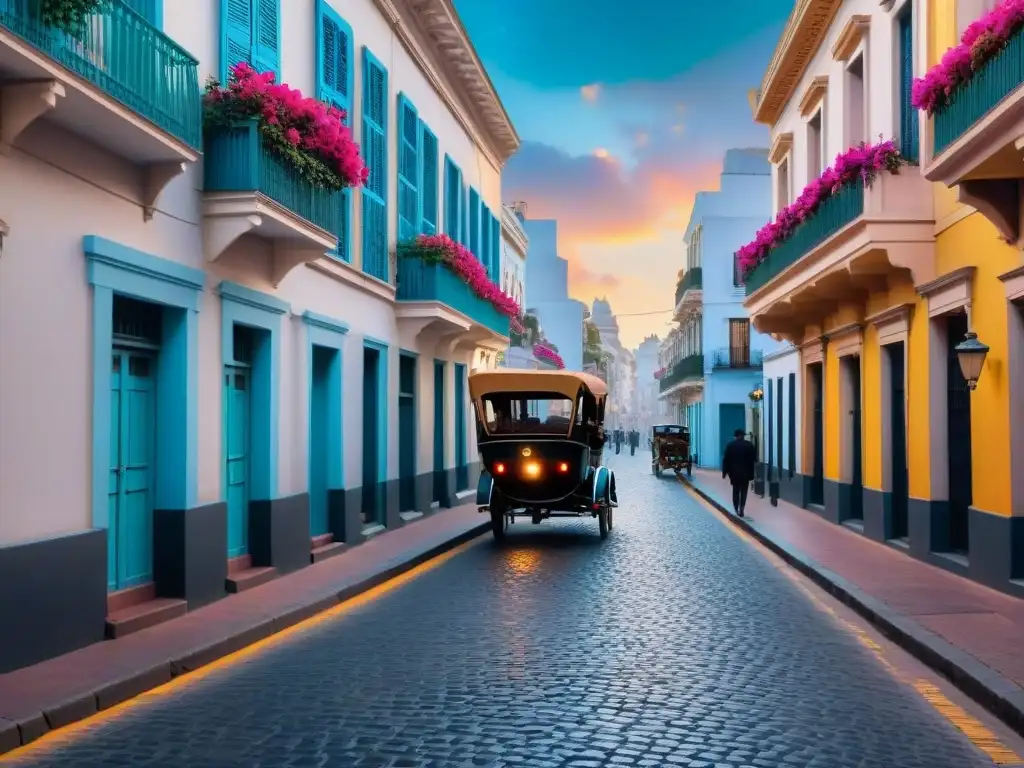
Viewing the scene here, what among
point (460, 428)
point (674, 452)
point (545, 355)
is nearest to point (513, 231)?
point (545, 355)

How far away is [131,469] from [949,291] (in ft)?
30.5

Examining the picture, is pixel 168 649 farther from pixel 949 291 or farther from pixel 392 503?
→ pixel 392 503

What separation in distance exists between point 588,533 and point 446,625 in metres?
9.59

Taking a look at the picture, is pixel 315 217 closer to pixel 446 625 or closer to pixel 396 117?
pixel 446 625

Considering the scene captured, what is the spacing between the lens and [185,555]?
10656 mm

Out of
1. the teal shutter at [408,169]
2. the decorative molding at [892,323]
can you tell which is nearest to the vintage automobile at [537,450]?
the teal shutter at [408,169]

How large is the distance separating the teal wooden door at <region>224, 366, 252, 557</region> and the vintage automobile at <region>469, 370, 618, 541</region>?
17.6ft

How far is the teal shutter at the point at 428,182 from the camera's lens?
21781 millimetres

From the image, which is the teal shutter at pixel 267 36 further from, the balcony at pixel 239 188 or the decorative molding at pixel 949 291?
the decorative molding at pixel 949 291

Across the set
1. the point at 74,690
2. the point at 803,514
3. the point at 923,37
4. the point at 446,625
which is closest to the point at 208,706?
the point at 74,690

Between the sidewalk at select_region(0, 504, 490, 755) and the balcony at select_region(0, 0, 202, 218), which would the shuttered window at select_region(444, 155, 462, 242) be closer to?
the sidewalk at select_region(0, 504, 490, 755)

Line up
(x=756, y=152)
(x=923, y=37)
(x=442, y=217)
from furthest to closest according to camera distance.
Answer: (x=756, y=152), (x=442, y=217), (x=923, y=37)

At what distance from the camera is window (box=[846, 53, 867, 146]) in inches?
752

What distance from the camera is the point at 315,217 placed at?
12883mm
